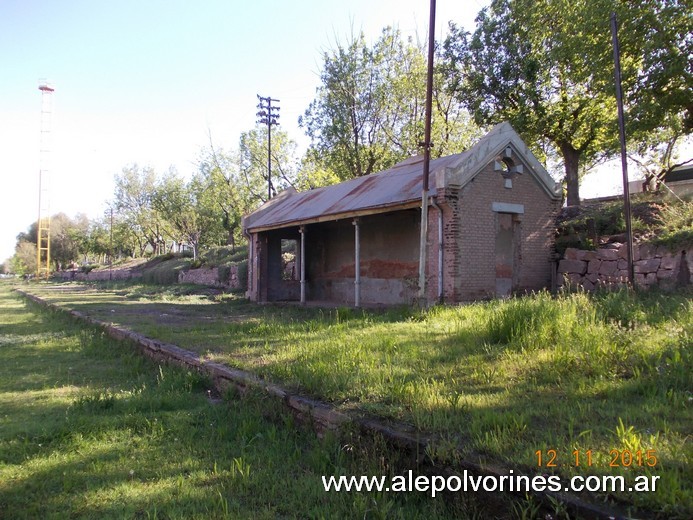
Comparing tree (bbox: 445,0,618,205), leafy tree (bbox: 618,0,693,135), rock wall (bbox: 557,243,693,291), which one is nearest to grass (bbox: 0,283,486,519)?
rock wall (bbox: 557,243,693,291)

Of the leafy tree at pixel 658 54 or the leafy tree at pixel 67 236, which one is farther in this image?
the leafy tree at pixel 67 236

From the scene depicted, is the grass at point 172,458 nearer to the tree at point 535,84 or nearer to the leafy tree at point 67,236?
the tree at point 535,84

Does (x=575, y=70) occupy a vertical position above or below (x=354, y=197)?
above

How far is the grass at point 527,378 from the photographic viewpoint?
3.23 m

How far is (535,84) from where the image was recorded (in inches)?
832

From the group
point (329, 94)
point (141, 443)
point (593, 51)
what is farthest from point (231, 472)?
point (329, 94)

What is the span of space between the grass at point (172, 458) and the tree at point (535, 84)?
18.9m

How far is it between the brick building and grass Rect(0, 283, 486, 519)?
7.53 metres

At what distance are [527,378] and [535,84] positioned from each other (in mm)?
19581

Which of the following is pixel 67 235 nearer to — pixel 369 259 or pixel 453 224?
pixel 369 259

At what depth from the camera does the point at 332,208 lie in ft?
51.9
